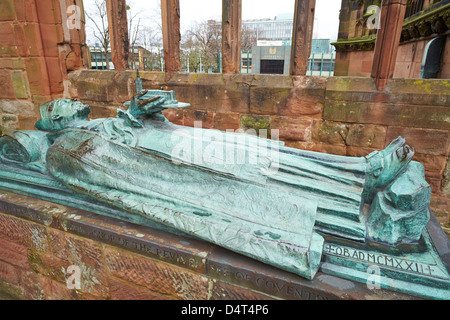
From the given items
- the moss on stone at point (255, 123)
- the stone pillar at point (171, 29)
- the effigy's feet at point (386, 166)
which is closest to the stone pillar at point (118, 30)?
the stone pillar at point (171, 29)

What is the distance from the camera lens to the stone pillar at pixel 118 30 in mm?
4500

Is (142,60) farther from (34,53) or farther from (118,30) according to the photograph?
(118,30)

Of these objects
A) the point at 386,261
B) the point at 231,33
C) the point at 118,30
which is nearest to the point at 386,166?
the point at 386,261

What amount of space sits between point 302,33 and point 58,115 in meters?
3.20

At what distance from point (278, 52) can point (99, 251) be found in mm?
20397

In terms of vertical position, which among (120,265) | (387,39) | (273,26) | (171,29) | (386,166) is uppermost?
(273,26)

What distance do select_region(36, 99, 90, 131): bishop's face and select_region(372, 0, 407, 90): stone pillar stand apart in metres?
3.58

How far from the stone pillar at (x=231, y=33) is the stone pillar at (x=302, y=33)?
82 centimetres

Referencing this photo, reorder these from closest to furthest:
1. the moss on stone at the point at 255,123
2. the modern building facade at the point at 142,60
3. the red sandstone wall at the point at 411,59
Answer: the moss on stone at the point at 255,123
the red sandstone wall at the point at 411,59
the modern building facade at the point at 142,60

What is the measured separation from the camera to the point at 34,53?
4.91 m

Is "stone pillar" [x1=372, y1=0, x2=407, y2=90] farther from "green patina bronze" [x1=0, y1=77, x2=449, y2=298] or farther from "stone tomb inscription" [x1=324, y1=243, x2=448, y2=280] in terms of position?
"stone tomb inscription" [x1=324, y1=243, x2=448, y2=280]

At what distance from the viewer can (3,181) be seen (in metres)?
2.44

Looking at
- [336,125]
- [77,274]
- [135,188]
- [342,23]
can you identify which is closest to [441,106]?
[336,125]

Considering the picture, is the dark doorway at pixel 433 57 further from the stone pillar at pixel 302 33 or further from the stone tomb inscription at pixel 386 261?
the stone tomb inscription at pixel 386 261
